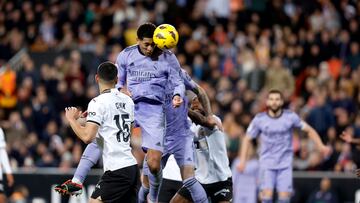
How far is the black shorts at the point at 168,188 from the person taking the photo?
16.2 m

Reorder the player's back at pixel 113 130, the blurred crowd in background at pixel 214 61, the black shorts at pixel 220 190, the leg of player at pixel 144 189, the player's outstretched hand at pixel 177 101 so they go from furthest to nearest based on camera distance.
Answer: the blurred crowd in background at pixel 214 61 → the black shorts at pixel 220 190 → the leg of player at pixel 144 189 → the player's outstretched hand at pixel 177 101 → the player's back at pixel 113 130

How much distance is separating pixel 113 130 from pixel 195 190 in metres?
2.43

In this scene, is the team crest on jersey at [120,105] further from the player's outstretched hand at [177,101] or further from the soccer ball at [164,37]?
the soccer ball at [164,37]

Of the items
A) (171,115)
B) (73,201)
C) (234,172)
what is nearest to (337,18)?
(234,172)

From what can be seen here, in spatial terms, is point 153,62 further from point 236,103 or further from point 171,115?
point 236,103

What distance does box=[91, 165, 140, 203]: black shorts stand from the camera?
1289cm

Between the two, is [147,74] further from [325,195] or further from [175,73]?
[325,195]

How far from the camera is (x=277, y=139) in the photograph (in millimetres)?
18141

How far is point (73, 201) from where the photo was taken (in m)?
22.7

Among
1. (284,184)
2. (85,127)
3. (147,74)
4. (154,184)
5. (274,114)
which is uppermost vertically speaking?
(147,74)

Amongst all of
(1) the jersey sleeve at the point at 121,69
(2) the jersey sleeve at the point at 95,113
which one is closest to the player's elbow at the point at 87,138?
(2) the jersey sleeve at the point at 95,113

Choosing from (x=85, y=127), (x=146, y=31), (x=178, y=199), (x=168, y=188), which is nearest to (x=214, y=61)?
(x=168, y=188)

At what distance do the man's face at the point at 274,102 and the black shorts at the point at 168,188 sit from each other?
9.03 ft

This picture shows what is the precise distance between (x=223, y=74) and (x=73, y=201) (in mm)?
6243
